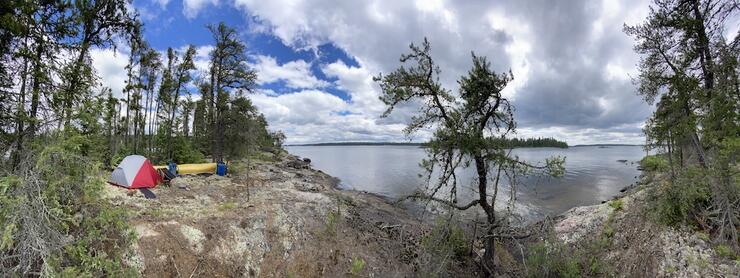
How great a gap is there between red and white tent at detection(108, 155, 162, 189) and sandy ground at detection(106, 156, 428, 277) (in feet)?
2.10

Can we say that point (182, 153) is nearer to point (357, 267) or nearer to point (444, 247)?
point (357, 267)

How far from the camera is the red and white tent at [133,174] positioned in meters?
12.4

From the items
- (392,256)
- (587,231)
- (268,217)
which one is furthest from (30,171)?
(587,231)

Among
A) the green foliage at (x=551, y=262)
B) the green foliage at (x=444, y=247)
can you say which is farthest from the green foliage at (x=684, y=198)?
the green foliage at (x=444, y=247)

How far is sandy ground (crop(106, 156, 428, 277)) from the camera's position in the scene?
7.98 metres

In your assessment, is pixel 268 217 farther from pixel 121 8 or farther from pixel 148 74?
pixel 148 74

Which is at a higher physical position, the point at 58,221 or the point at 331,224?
the point at 58,221

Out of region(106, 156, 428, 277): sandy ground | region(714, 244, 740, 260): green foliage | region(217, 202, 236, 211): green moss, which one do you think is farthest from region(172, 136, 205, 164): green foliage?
region(714, 244, 740, 260): green foliage

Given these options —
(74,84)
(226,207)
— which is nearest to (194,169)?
(226,207)

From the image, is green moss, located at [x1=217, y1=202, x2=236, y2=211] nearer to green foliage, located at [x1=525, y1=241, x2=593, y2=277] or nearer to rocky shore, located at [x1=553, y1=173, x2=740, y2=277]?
green foliage, located at [x1=525, y1=241, x2=593, y2=277]

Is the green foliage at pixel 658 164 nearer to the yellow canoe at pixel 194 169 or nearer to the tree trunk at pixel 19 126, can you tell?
the tree trunk at pixel 19 126

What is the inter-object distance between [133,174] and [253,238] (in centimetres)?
673

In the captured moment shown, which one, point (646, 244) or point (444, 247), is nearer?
point (646, 244)

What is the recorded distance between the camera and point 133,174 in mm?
12633
